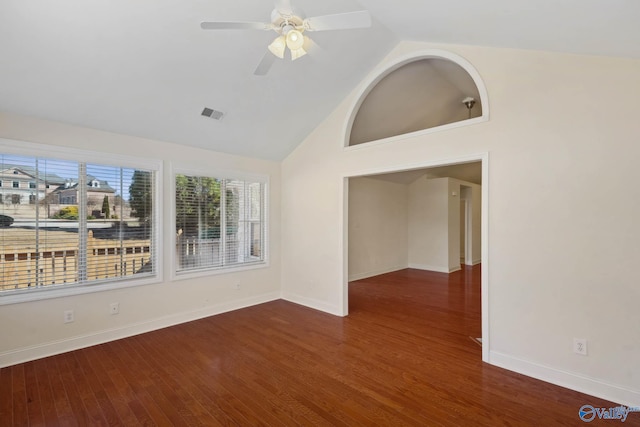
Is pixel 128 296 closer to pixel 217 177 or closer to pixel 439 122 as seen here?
pixel 217 177

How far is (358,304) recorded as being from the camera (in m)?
4.94

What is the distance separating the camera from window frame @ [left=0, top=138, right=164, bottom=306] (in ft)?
9.69

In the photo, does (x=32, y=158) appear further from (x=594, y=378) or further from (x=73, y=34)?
(x=594, y=378)

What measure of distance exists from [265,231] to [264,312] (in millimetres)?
1358

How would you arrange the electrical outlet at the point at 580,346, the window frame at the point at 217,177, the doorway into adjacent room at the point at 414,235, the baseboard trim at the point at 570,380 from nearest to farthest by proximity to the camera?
the baseboard trim at the point at 570,380 < the electrical outlet at the point at 580,346 < the window frame at the point at 217,177 < the doorway into adjacent room at the point at 414,235

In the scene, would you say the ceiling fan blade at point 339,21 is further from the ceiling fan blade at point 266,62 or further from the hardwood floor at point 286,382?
the hardwood floor at point 286,382

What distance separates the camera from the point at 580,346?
248 cm

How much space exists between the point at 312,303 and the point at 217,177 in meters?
2.50

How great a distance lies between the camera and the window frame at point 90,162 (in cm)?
295

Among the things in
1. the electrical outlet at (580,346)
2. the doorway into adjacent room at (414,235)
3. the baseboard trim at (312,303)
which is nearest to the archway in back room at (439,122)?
the baseboard trim at (312,303)

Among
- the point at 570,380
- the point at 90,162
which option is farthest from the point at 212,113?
the point at 570,380

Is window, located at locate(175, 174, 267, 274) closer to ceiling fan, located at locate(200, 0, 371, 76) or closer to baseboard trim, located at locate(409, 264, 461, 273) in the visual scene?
ceiling fan, located at locate(200, 0, 371, 76)

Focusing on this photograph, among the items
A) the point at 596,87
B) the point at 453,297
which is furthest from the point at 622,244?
the point at 453,297

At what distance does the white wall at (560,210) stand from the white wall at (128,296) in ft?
10.6
